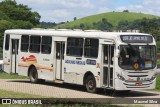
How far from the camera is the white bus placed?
1997cm

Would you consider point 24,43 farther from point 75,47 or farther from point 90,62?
point 90,62

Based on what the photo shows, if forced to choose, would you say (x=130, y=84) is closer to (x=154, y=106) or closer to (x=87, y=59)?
(x=87, y=59)

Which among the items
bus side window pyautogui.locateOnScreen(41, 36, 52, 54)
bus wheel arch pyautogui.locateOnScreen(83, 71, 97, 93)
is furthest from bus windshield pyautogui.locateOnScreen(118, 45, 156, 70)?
bus side window pyautogui.locateOnScreen(41, 36, 52, 54)

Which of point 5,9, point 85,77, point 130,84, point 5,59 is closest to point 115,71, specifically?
point 130,84

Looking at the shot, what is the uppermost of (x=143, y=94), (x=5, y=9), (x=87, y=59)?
(x=5, y=9)

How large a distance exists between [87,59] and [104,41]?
1.38 meters

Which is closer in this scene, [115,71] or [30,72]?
[115,71]

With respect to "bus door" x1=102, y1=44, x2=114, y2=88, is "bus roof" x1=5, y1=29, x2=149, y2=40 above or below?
above

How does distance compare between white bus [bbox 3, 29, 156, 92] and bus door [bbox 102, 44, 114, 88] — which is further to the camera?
bus door [bbox 102, 44, 114, 88]

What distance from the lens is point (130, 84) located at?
20.0 meters

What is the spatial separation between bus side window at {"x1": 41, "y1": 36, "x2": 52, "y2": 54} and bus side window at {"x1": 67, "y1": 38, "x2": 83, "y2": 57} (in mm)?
1683

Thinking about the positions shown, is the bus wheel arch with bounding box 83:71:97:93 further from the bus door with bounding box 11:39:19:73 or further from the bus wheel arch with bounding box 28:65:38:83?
the bus door with bounding box 11:39:19:73

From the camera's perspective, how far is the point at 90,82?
70.0 feet

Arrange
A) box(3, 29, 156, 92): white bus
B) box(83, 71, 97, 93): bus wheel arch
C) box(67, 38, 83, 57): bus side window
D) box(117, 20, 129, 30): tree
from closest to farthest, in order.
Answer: box(3, 29, 156, 92): white bus
box(83, 71, 97, 93): bus wheel arch
box(67, 38, 83, 57): bus side window
box(117, 20, 129, 30): tree
